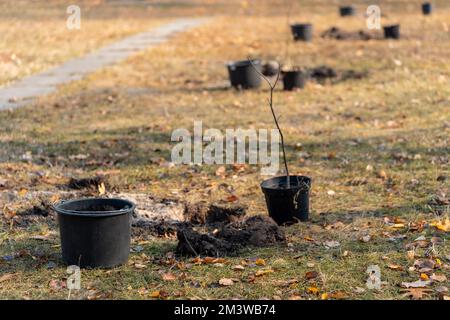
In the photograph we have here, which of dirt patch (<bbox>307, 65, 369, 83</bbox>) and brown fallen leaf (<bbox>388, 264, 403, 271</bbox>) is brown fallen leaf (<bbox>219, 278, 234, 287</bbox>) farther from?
dirt patch (<bbox>307, 65, 369, 83</bbox>)

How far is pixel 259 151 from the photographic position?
31.7 ft

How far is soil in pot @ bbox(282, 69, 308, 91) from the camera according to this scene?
44.8 ft

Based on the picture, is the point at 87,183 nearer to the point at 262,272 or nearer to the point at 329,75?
the point at 262,272

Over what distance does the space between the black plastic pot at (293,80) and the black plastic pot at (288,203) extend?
22.5ft

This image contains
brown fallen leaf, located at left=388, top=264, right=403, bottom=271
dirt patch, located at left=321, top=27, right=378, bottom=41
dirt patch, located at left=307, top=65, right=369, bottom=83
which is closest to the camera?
brown fallen leaf, located at left=388, top=264, right=403, bottom=271

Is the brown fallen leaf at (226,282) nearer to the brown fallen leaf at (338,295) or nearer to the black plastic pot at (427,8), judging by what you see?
the brown fallen leaf at (338,295)

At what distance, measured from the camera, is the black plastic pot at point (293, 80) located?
13.7 metres

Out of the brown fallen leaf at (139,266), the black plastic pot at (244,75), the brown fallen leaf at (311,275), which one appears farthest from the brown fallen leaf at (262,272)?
the black plastic pot at (244,75)

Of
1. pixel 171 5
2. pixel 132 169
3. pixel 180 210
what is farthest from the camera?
pixel 171 5

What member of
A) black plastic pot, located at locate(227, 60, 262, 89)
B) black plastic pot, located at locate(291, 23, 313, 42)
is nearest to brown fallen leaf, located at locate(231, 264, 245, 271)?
black plastic pot, located at locate(227, 60, 262, 89)

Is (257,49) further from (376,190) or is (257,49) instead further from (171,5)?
(171,5)

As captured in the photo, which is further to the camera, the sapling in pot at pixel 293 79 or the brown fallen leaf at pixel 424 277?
the sapling in pot at pixel 293 79

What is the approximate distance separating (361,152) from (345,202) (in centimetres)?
210

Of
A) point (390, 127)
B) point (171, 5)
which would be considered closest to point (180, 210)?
point (390, 127)
